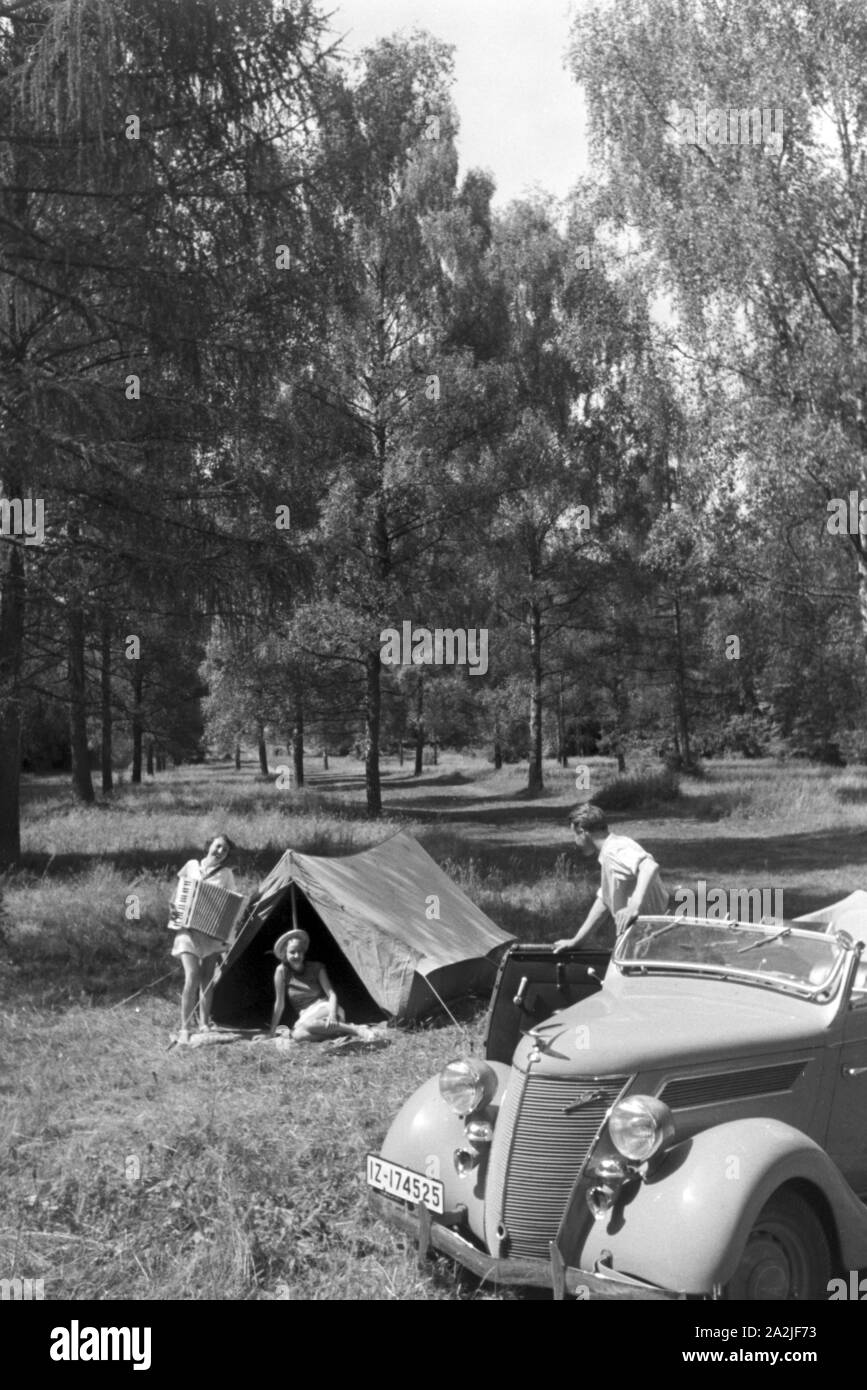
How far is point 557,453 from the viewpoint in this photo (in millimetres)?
28922

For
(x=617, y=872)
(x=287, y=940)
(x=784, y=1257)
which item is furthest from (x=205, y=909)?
(x=784, y=1257)

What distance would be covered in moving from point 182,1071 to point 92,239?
7.08m

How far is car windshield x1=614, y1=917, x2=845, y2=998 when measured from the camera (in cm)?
470

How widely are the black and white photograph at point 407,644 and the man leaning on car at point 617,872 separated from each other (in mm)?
31

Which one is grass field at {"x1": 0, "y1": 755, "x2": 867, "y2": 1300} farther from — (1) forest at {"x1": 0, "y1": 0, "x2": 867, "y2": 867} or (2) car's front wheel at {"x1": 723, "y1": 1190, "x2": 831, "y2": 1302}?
(1) forest at {"x1": 0, "y1": 0, "x2": 867, "y2": 867}

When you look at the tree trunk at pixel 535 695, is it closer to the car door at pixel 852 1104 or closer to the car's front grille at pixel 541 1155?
the car door at pixel 852 1104

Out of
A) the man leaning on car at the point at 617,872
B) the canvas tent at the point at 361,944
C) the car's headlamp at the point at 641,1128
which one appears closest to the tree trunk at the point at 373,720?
the canvas tent at the point at 361,944

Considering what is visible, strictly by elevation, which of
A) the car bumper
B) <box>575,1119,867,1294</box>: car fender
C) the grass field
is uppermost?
<box>575,1119,867,1294</box>: car fender

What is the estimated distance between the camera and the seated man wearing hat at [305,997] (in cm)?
863

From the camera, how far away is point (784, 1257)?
3.96m

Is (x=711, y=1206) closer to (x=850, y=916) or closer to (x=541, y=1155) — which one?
(x=541, y=1155)

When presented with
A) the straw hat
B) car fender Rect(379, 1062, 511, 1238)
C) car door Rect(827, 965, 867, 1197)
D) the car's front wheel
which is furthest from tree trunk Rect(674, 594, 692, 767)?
the car's front wheel

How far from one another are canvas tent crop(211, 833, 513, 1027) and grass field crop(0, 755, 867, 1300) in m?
0.42

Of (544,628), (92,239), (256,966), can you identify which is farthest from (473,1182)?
(544,628)
